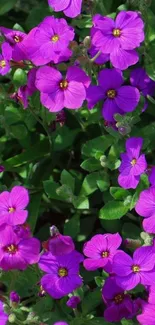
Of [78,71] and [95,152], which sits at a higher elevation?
[78,71]

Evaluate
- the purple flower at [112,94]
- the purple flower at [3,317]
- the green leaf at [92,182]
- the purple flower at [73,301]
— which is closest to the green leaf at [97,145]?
the green leaf at [92,182]

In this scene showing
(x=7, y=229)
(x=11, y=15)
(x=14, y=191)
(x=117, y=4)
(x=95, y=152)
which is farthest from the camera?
(x=11, y=15)

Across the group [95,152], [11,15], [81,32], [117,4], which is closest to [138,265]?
[95,152]

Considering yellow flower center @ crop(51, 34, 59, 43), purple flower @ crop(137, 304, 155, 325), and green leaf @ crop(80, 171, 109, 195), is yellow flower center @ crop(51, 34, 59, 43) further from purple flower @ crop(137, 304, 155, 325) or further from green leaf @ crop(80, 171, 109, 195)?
purple flower @ crop(137, 304, 155, 325)

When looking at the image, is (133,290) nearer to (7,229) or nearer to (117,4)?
(7,229)

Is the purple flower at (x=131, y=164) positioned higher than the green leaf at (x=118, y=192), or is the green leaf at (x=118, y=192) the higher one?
the purple flower at (x=131, y=164)

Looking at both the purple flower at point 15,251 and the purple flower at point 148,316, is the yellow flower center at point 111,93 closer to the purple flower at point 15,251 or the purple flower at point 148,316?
the purple flower at point 15,251
